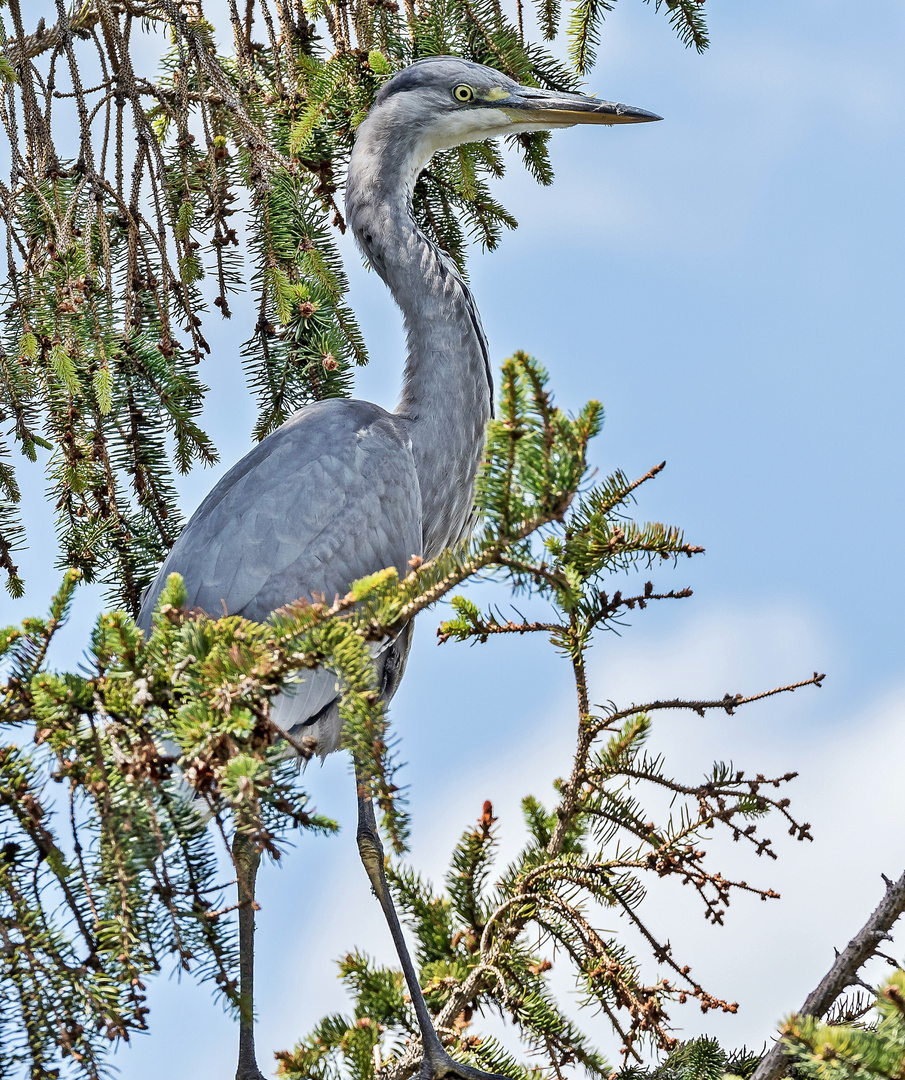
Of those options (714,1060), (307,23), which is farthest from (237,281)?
(714,1060)

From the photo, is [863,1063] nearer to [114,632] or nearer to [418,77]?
[114,632]

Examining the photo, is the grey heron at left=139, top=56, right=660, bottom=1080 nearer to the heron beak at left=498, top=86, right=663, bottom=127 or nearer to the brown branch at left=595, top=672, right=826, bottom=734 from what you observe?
the heron beak at left=498, top=86, right=663, bottom=127

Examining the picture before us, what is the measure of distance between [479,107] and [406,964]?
94.1 inches

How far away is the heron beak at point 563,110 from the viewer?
10.8 feet

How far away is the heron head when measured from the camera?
3.26m

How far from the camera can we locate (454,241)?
3549 mm

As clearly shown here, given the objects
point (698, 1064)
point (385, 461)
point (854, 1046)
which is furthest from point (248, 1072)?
point (854, 1046)

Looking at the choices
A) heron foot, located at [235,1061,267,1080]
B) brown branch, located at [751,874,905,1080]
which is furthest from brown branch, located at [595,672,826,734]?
heron foot, located at [235,1061,267,1080]

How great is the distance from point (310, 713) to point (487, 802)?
1.92 ft

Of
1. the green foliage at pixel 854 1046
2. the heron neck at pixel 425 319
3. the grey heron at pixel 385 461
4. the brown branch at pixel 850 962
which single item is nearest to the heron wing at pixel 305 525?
the grey heron at pixel 385 461

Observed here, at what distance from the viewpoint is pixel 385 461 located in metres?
3.01

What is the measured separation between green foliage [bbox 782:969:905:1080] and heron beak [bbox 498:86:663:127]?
2.76 meters

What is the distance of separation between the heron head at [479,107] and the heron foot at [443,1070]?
2450 mm

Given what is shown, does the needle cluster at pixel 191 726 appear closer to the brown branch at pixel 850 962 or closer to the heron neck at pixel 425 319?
the brown branch at pixel 850 962
